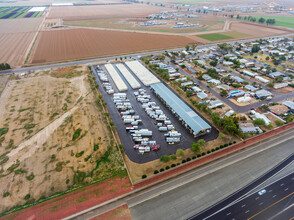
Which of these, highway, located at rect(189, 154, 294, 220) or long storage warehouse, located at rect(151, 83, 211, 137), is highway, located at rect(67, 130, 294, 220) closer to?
highway, located at rect(189, 154, 294, 220)

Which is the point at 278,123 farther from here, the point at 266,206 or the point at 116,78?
the point at 116,78

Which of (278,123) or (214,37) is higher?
(214,37)

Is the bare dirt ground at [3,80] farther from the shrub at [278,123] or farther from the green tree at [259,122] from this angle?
the shrub at [278,123]

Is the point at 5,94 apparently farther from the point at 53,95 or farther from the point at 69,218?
the point at 69,218

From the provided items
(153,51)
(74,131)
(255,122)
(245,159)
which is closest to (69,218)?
(74,131)

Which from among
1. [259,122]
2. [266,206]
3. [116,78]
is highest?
[116,78]

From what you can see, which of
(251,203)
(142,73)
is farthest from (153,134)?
(142,73)

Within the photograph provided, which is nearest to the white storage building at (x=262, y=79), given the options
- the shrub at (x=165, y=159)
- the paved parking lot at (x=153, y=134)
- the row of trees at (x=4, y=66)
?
the paved parking lot at (x=153, y=134)
